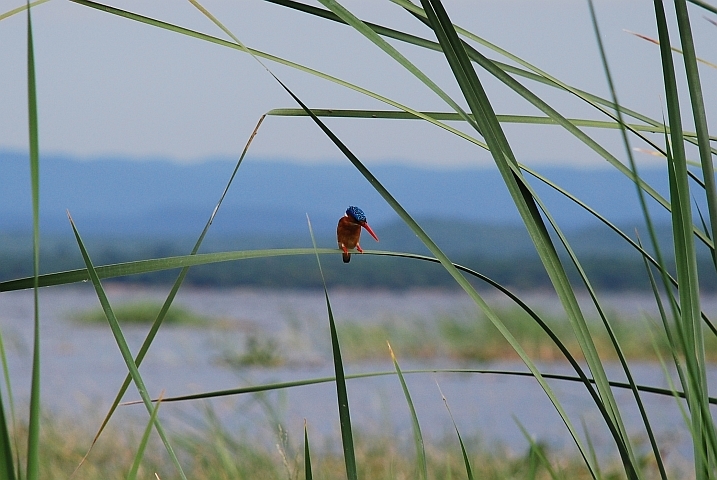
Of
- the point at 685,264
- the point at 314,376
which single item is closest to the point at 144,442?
the point at 685,264

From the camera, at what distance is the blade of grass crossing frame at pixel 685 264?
1.31 feet

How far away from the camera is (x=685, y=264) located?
0.42 meters

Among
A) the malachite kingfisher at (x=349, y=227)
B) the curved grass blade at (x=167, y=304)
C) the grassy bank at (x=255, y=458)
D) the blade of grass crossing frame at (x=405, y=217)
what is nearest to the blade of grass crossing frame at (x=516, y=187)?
the blade of grass crossing frame at (x=405, y=217)

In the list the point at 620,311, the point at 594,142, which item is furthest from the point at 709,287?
the point at 594,142

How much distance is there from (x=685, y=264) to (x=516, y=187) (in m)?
0.10

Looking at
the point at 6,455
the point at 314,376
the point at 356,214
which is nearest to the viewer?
the point at 6,455

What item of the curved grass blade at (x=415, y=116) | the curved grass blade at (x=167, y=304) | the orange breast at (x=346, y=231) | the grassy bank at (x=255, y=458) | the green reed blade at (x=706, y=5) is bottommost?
the grassy bank at (x=255, y=458)

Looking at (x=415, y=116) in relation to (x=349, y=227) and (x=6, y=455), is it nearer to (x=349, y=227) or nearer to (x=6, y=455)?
(x=349, y=227)

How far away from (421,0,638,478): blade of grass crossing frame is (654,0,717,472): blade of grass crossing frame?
42mm

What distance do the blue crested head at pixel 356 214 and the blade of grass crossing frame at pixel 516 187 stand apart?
247mm

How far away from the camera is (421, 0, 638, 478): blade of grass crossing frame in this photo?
38 cm

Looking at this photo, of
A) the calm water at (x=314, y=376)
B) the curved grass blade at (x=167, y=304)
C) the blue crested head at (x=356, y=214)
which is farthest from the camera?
the calm water at (x=314, y=376)

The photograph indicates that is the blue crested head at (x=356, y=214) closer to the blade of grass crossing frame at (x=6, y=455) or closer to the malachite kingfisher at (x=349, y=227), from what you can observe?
the malachite kingfisher at (x=349, y=227)

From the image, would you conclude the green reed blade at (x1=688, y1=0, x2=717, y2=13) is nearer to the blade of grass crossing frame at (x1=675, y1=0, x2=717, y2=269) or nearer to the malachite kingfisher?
the blade of grass crossing frame at (x1=675, y1=0, x2=717, y2=269)
